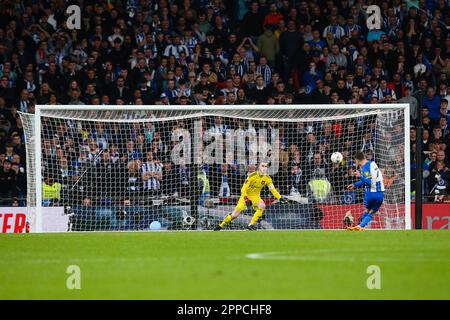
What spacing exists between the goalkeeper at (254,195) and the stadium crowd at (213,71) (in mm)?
808

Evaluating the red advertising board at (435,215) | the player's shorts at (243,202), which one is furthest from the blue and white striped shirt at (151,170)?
the red advertising board at (435,215)

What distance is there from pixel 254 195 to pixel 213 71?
521 cm

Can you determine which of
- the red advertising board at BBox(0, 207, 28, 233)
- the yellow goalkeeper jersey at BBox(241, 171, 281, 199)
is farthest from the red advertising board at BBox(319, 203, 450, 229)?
the red advertising board at BBox(0, 207, 28, 233)

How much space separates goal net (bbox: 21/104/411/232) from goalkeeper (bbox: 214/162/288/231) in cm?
69

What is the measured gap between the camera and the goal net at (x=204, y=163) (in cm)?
2055

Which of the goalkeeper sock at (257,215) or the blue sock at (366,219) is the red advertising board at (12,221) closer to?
the goalkeeper sock at (257,215)

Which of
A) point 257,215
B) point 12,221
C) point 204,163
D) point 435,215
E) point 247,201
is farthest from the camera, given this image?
point 204,163

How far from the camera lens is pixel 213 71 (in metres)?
24.3

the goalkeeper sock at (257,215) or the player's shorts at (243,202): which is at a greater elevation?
the player's shorts at (243,202)

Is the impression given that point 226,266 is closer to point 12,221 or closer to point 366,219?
point 366,219

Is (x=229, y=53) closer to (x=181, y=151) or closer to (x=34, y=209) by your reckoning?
(x=181, y=151)

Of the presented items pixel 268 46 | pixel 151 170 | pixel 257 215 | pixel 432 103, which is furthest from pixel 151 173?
pixel 432 103

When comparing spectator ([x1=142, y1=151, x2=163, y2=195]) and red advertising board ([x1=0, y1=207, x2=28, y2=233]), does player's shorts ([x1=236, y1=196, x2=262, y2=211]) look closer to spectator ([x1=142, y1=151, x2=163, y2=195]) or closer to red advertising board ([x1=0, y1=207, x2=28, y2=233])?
spectator ([x1=142, y1=151, x2=163, y2=195])
